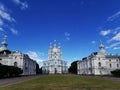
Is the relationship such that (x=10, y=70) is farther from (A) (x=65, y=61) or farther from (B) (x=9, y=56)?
(A) (x=65, y=61)

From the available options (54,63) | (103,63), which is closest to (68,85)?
(103,63)

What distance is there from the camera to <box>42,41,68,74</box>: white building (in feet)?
521

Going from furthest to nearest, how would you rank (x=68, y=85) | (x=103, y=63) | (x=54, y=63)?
1. (x=54, y=63)
2. (x=103, y=63)
3. (x=68, y=85)

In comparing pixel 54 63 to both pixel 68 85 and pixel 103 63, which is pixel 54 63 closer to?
pixel 103 63

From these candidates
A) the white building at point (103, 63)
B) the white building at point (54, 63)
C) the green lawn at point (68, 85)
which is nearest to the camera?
the green lawn at point (68, 85)

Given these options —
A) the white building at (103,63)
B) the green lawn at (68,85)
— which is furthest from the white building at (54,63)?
the green lawn at (68,85)

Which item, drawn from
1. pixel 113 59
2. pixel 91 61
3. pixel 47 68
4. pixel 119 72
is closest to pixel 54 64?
pixel 47 68

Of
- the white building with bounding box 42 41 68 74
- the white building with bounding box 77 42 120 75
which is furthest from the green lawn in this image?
the white building with bounding box 42 41 68 74

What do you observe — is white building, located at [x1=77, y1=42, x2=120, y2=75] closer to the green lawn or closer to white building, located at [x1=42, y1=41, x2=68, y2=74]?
white building, located at [x1=42, y1=41, x2=68, y2=74]

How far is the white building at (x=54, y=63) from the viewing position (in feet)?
521

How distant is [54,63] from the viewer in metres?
159

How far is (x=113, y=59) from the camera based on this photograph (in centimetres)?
10912

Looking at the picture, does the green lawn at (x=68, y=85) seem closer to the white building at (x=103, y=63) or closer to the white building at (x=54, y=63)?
the white building at (x=103, y=63)

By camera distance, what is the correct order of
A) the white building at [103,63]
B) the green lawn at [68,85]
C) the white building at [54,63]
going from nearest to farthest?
1. the green lawn at [68,85]
2. the white building at [103,63]
3. the white building at [54,63]
